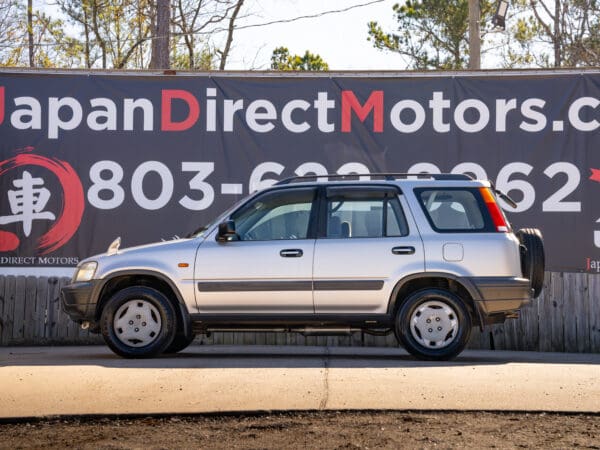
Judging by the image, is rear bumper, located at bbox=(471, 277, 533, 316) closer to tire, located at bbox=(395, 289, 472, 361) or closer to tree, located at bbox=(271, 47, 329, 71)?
tire, located at bbox=(395, 289, 472, 361)

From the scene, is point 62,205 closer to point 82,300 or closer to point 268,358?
point 82,300

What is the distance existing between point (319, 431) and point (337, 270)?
409 cm

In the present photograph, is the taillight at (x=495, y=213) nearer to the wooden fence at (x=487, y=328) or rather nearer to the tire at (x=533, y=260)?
the tire at (x=533, y=260)

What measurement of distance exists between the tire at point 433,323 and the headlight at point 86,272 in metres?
3.20

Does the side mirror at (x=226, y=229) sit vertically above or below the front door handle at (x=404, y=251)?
above

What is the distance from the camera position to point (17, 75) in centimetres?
1504

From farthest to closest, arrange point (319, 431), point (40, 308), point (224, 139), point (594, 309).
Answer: point (224, 139), point (40, 308), point (594, 309), point (319, 431)

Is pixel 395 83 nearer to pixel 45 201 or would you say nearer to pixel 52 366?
pixel 45 201

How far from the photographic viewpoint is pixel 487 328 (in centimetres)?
1415

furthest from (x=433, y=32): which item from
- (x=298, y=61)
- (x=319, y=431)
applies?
(x=319, y=431)

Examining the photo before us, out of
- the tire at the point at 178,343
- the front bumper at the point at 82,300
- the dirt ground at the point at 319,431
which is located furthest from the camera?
the tire at the point at 178,343

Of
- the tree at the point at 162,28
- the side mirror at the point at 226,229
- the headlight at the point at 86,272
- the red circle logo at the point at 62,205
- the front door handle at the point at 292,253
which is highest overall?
the tree at the point at 162,28

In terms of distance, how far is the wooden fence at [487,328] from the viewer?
14.0m

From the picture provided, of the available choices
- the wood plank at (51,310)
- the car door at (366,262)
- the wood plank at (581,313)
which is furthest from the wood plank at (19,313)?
the wood plank at (581,313)
